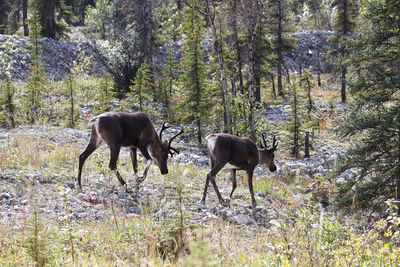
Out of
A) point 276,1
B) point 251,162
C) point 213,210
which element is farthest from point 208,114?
point 213,210

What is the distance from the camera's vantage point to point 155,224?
524cm

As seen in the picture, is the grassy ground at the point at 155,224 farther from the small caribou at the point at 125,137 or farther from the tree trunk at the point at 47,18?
the tree trunk at the point at 47,18

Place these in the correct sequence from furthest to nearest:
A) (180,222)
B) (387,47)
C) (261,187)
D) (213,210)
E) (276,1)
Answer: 1. (276,1)
2. (261,187)
3. (387,47)
4. (213,210)
5. (180,222)

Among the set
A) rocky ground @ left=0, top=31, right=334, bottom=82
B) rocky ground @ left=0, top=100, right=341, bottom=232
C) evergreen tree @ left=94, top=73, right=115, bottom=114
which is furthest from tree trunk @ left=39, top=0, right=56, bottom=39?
rocky ground @ left=0, top=100, right=341, bottom=232

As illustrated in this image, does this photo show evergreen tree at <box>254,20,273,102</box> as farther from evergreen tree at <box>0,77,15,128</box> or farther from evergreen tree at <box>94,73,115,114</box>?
evergreen tree at <box>0,77,15,128</box>

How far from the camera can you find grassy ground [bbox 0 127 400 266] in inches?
153

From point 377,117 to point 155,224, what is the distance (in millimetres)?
6278

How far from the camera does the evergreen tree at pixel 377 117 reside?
9039 mm

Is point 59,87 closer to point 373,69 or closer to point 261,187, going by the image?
point 261,187

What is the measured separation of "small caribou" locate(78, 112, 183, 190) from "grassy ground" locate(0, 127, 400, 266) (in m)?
0.49

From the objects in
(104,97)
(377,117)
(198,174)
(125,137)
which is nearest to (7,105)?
(104,97)

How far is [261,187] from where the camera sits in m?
11.4

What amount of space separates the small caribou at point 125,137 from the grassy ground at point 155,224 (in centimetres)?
49

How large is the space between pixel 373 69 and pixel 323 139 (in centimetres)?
1315
